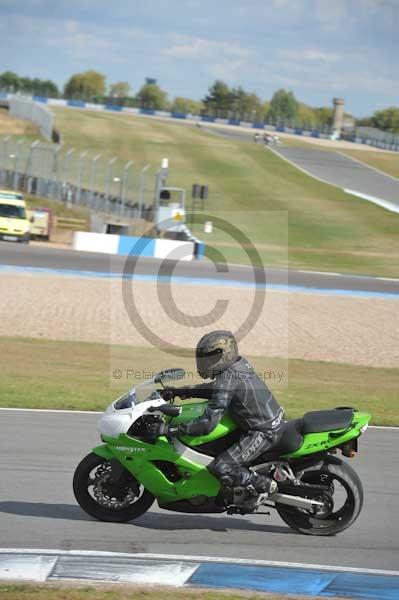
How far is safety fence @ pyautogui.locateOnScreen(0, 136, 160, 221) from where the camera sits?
50469 mm

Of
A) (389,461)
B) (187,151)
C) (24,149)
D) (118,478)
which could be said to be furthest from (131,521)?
(187,151)

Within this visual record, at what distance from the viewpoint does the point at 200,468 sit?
7.64m

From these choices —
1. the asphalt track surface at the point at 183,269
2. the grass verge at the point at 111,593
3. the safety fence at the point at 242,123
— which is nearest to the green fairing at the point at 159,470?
the grass verge at the point at 111,593

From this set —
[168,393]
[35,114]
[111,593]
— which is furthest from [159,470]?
[35,114]

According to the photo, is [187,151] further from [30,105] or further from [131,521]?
[131,521]

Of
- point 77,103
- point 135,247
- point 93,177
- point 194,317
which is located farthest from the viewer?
point 77,103

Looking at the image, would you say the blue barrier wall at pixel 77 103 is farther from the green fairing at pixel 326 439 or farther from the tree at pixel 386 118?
the green fairing at pixel 326 439

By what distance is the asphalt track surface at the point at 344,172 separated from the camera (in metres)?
67.9

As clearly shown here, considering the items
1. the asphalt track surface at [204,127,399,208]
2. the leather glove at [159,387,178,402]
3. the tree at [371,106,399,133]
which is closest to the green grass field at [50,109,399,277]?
the asphalt track surface at [204,127,399,208]

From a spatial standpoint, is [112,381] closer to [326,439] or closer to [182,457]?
[182,457]

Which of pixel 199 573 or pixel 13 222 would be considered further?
pixel 13 222

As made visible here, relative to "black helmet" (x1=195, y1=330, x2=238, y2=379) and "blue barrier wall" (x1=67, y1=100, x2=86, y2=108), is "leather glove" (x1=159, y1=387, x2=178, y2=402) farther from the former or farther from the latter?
"blue barrier wall" (x1=67, y1=100, x2=86, y2=108)

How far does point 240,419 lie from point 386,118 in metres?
185

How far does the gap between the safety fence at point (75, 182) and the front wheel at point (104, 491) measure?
134 feet
